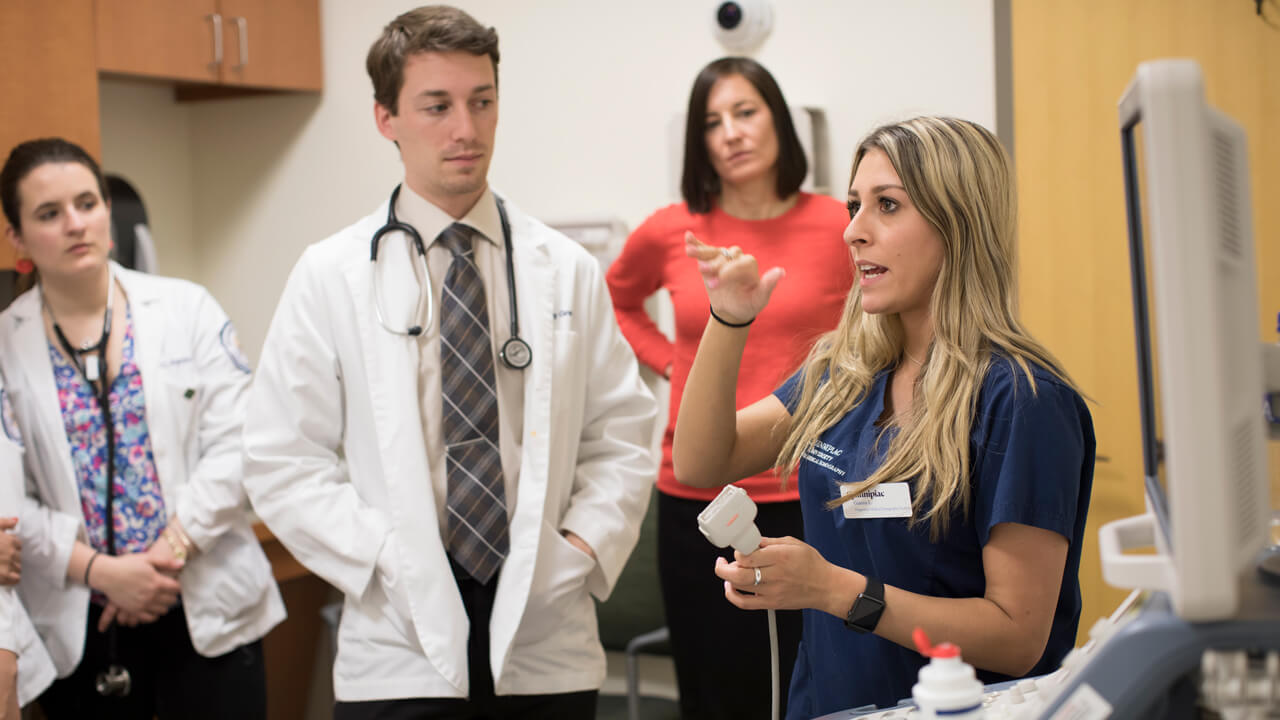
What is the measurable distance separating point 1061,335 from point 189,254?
304cm

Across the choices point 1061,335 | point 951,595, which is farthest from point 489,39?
point 1061,335

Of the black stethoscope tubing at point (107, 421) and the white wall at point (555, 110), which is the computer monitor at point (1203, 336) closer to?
the white wall at point (555, 110)

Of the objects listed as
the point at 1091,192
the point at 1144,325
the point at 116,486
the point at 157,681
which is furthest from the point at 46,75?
the point at 1144,325

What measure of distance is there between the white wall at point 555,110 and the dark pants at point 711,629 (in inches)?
37.2

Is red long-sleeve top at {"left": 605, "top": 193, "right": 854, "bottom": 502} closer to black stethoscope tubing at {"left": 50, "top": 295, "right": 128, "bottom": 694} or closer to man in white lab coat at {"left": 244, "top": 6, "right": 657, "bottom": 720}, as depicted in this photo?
man in white lab coat at {"left": 244, "top": 6, "right": 657, "bottom": 720}

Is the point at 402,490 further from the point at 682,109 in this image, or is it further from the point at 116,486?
the point at 682,109

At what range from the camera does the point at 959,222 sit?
127 centimetres

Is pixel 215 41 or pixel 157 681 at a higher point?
pixel 215 41

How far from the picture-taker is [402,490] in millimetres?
1664

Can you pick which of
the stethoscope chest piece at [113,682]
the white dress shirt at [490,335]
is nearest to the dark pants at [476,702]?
the white dress shirt at [490,335]

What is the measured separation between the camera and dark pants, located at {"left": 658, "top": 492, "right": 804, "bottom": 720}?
223cm

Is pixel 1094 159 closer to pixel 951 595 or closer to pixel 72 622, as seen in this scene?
pixel 951 595

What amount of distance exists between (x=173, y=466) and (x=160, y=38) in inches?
63.1

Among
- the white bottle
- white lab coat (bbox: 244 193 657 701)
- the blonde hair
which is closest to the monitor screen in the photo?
the white bottle
